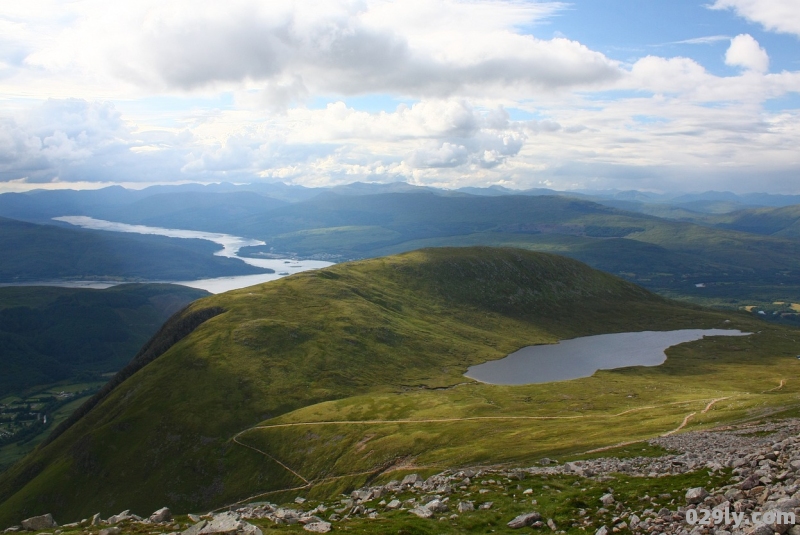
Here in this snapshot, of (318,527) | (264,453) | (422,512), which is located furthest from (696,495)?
(264,453)

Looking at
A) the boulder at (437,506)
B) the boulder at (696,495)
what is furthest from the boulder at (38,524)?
the boulder at (696,495)

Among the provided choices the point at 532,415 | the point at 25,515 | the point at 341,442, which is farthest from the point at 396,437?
the point at 25,515

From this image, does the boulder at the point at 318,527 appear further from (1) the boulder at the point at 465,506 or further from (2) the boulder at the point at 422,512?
(1) the boulder at the point at 465,506

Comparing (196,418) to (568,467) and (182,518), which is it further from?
(568,467)

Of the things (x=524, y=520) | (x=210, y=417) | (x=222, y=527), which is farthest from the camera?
(x=210, y=417)

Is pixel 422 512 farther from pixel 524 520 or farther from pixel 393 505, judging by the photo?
pixel 524 520

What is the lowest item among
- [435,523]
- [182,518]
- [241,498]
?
[241,498]

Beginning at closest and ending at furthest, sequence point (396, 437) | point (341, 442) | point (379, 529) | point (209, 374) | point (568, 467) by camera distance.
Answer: point (379, 529) → point (568, 467) → point (396, 437) → point (341, 442) → point (209, 374)
